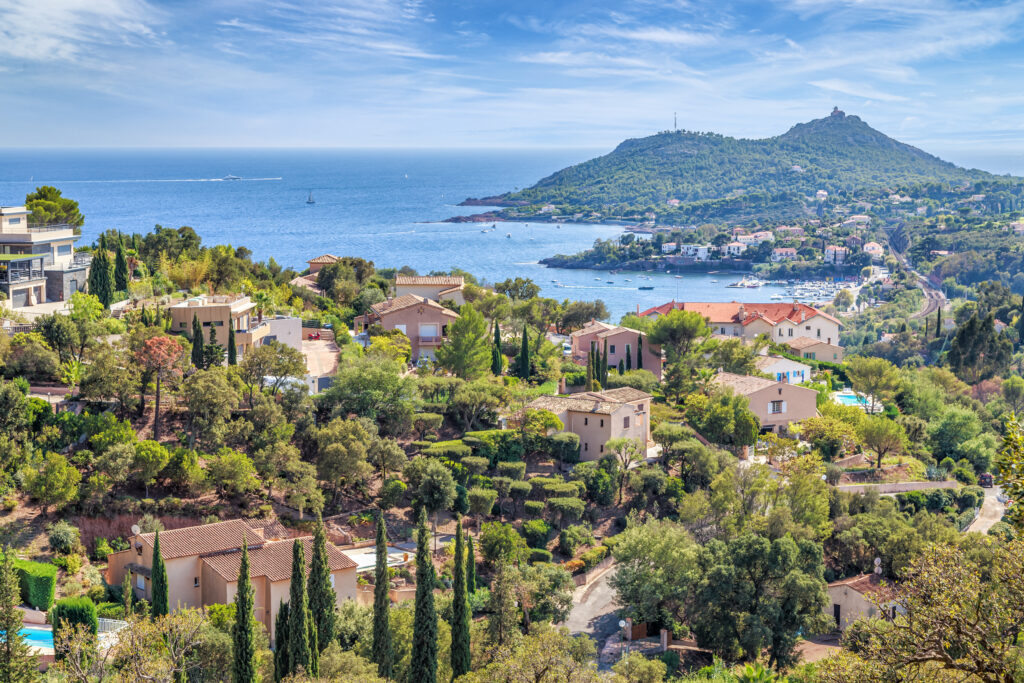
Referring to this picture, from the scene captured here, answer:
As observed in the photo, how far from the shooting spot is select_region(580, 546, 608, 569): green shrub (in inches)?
1119

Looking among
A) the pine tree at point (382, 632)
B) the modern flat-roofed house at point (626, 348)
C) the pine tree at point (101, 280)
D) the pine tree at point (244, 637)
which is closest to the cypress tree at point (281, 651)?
the pine tree at point (244, 637)

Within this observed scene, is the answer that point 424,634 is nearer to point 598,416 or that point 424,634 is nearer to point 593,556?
point 593,556

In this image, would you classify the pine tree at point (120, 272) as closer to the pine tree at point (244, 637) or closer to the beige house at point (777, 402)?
the beige house at point (777, 402)

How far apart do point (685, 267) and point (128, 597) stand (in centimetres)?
11749

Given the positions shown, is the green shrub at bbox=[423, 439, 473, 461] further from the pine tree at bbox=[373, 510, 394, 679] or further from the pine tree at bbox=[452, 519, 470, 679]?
the pine tree at bbox=[373, 510, 394, 679]

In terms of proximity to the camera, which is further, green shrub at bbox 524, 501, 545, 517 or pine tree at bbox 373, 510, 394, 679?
green shrub at bbox 524, 501, 545, 517

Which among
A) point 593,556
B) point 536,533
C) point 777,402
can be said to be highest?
point 777,402

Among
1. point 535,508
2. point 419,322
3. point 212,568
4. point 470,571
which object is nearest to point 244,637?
point 212,568

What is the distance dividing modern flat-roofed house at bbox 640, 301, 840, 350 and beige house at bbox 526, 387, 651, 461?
24448 mm

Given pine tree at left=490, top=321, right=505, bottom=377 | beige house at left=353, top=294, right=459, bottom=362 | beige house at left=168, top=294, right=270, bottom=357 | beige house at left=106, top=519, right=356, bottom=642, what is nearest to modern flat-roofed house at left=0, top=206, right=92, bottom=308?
beige house at left=168, top=294, right=270, bottom=357

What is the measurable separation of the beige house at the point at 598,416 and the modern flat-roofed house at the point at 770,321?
2445 cm

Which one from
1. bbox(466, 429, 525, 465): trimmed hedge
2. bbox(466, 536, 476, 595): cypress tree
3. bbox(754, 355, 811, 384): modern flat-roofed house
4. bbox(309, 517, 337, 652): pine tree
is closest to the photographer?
bbox(309, 517, 337, 652): pine tree

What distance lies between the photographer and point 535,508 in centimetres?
2938

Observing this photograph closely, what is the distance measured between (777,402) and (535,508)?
15536mm
